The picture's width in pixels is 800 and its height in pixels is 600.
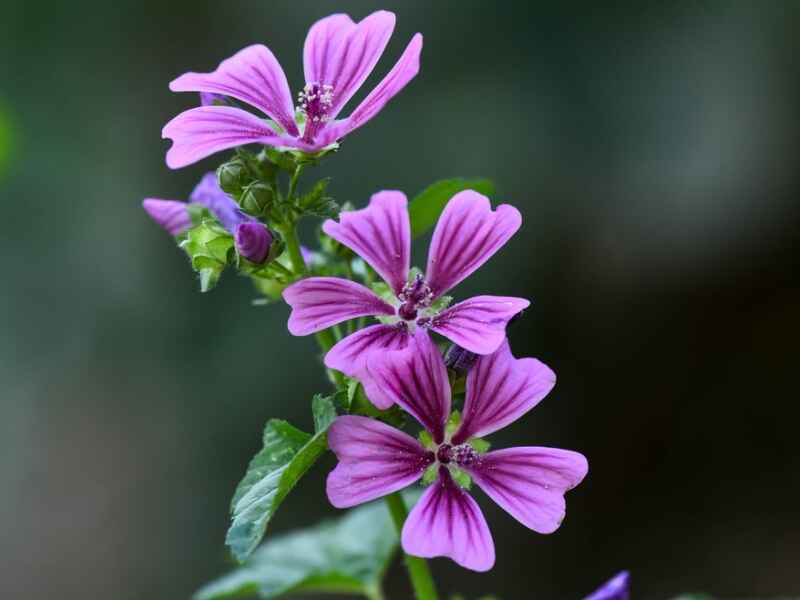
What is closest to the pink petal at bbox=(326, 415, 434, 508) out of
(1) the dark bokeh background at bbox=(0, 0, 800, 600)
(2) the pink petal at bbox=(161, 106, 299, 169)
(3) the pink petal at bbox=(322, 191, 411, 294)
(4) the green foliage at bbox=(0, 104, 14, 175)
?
(3) the pink petal at bbox=(322, 191, 411, 294)

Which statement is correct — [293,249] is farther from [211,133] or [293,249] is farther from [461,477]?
[461,477]

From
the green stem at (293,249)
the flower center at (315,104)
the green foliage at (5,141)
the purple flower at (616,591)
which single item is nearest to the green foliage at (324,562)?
the purple flower at (616,591)

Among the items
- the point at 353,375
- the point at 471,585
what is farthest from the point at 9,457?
the point at 353,375

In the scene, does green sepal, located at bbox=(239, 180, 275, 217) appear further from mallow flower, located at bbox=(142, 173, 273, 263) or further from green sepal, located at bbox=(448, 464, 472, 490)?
green sepal, located at bbox=(448, 464, 472, 490)

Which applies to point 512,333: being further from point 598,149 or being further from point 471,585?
point 471,585

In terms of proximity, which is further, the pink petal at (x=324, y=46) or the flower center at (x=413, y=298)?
the pink petal at (x=324, y=46)

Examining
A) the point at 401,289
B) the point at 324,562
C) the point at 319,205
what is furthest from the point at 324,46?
the point at 324,562

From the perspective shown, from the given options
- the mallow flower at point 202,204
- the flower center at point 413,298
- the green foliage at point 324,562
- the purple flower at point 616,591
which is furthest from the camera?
the green foliage at point 324,562

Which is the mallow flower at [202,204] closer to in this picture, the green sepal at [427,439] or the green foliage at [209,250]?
the green foliage at [209,250]
